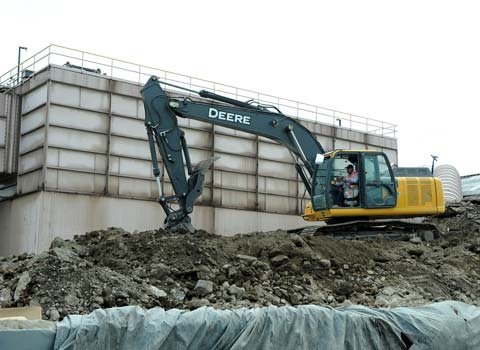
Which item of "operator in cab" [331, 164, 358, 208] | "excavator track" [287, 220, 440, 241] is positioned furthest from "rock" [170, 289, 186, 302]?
"excavator track" [287, 220, 440, 241]

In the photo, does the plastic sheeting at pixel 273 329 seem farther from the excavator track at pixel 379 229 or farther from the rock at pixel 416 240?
the excavator track at pixel 379 229

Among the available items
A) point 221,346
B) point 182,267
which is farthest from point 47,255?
point 221,346

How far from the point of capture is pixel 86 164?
22.0 m

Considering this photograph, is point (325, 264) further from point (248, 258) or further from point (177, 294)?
point (177, 294)

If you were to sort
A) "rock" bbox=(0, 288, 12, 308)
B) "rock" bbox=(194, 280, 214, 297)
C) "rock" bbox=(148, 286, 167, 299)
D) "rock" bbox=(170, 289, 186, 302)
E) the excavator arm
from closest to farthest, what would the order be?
"rock" bbox=(0, 288, 12, 308), "rock" bbox=(148, 286, 167, 299), "rock" bbox=(170, 289, 186, 302), "rock" bbox=(194, 280, 214, 297), the excavator arm

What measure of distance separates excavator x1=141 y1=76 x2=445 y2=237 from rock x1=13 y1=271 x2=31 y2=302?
536cm

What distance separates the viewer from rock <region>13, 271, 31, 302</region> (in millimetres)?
10344

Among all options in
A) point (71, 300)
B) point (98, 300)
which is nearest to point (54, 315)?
point (71, 300)

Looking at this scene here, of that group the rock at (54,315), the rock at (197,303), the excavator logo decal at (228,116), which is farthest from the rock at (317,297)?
the excavator logo decal at (228,116)

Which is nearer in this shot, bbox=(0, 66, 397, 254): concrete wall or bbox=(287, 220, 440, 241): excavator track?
bbox=(287, 220, 440, 241): excavator track

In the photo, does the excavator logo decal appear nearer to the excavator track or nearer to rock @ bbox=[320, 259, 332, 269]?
the excavator track

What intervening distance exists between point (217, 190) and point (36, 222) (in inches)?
276

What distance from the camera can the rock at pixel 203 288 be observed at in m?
11.3

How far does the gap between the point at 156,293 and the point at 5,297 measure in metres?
2.40
